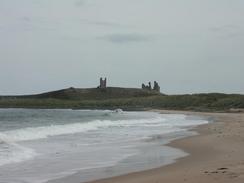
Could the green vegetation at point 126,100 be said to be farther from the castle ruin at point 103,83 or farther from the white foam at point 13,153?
the white foam at point 13,153

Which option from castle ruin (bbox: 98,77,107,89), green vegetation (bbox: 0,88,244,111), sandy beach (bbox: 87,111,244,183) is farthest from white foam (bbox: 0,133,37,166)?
castle ruin (bbox: 98,77,107,89)

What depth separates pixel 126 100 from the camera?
441 ft

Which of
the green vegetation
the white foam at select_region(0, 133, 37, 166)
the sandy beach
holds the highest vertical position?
the green vegetation

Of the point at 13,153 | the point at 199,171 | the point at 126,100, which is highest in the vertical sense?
the point at 126,100

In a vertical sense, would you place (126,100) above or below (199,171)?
above

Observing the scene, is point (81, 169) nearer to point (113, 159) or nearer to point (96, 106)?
point (113, 159)

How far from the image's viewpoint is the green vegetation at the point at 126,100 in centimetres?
10050

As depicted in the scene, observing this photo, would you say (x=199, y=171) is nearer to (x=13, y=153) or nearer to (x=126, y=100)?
(x=13, y=153)

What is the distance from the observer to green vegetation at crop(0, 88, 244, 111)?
100500 mm

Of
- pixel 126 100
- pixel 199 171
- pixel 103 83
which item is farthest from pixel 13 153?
pixel 103 83

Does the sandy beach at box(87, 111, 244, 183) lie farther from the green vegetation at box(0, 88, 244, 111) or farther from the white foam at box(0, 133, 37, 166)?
the green vegetation at box(0, 88, 244, 111)

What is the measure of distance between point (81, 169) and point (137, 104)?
114982 mm

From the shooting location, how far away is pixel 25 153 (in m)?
16.3

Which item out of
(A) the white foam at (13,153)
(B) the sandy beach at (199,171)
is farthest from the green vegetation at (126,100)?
(B) the sandy beach at (199,171)
